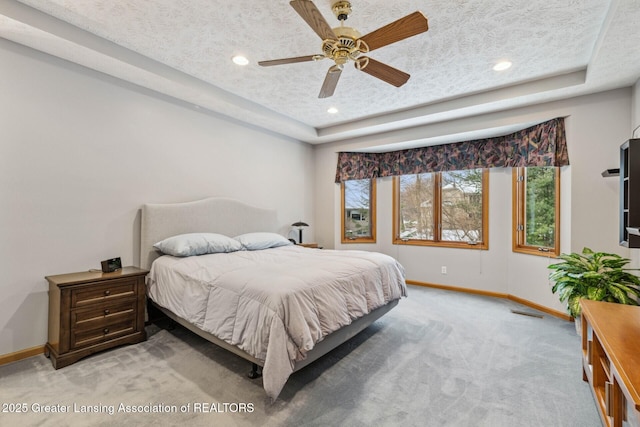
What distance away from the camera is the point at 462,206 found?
4.86m

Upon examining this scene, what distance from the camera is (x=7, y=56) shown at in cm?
240

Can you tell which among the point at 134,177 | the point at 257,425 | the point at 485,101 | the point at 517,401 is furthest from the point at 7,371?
the point at 485,101

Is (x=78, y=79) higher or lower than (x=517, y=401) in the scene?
higher

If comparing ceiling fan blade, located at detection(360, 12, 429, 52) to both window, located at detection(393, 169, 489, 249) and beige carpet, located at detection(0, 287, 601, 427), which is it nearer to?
beige carpet, located at detection(0, 287, 601, 427)

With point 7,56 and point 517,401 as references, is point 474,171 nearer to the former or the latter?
point 517,401

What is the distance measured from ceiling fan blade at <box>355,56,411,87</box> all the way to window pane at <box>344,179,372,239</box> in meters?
3.25

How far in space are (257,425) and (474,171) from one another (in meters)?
4.63

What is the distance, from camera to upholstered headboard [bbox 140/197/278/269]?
318cm

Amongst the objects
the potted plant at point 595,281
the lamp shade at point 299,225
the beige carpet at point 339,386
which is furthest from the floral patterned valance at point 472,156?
the beige carpet at point 339,386

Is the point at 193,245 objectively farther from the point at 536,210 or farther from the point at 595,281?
the point at 536,210

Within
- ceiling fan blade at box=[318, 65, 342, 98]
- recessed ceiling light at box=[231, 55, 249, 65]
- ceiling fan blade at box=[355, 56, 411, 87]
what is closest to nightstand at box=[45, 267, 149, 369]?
recessed ceiling light at box=[231, 55, 249, 65]

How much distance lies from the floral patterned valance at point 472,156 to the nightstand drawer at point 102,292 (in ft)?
12.2

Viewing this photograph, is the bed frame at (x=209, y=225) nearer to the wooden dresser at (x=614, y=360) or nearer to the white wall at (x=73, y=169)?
the white wall at (x=73, y=169)

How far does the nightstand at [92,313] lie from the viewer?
233cm
